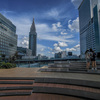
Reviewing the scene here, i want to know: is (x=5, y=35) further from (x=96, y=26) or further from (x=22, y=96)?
(x=96, y=26)

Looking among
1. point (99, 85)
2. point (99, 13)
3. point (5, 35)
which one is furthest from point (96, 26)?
point (99, 85)

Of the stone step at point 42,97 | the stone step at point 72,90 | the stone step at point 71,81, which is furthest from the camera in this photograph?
the stone step at point 71,81

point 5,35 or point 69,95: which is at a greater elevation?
point 5,35

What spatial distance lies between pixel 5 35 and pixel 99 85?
82859 mm

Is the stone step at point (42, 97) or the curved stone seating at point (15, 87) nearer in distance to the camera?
the stone step at point (42, 97)

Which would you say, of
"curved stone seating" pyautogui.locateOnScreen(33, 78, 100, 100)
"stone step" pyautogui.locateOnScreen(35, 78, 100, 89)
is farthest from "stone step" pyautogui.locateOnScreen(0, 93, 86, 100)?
"stone step" pyautogui.locateOnScreen(35, 78, 100, 89)

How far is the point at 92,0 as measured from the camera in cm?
11581

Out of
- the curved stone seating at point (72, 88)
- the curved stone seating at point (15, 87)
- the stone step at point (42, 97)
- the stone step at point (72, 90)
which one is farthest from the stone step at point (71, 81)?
the stone step at point (42, 97)

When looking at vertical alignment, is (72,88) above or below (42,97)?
above

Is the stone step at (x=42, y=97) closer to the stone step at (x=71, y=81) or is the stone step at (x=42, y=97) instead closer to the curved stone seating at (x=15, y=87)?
the curved stone seating at (x=15, y=87)

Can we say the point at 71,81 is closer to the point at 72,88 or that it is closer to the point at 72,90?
the point at 72,88

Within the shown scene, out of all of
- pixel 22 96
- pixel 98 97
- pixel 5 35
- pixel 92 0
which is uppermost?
pixel 92 0

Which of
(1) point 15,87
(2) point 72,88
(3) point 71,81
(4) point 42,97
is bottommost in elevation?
(4) point 42,97

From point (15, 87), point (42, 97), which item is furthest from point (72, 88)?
point (15, 87)
